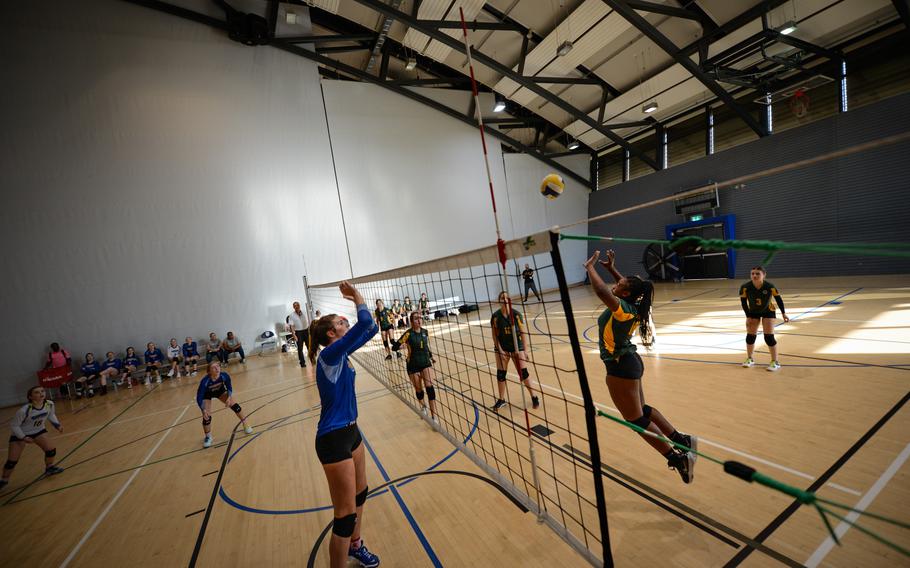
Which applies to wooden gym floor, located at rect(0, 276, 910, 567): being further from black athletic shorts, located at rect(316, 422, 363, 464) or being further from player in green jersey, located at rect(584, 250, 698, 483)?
black athletic shorts, located at rect(316, 422, 363, 464)

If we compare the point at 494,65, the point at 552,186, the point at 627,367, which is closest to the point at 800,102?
the point at 494,65

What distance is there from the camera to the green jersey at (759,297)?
5.47 m

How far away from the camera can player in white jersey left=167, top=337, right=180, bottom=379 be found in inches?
446

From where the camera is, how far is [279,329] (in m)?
13.4

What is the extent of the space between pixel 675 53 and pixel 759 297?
29.2ft

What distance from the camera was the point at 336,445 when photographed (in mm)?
2664

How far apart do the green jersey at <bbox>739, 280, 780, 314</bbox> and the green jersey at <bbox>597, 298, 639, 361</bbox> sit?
324 cm

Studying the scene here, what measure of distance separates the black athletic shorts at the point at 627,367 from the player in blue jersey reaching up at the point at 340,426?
226cm

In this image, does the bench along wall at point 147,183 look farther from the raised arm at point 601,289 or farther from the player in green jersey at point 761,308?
the player in green jersey at point 761,308

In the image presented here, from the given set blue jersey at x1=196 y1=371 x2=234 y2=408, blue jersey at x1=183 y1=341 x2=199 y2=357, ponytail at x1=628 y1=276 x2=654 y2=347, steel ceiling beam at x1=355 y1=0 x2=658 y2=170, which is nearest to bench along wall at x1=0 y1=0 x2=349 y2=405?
blue jersey at x1=183 y1=341 x2=199 y2=357

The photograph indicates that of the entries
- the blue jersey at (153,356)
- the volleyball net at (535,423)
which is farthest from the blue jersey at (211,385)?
the blue jersey at (153,356)

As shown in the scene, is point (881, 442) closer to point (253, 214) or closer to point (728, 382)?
point (728, 382)

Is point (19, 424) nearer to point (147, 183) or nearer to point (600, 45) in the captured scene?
point (147, 183)

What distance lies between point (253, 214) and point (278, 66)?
5.70 meters
